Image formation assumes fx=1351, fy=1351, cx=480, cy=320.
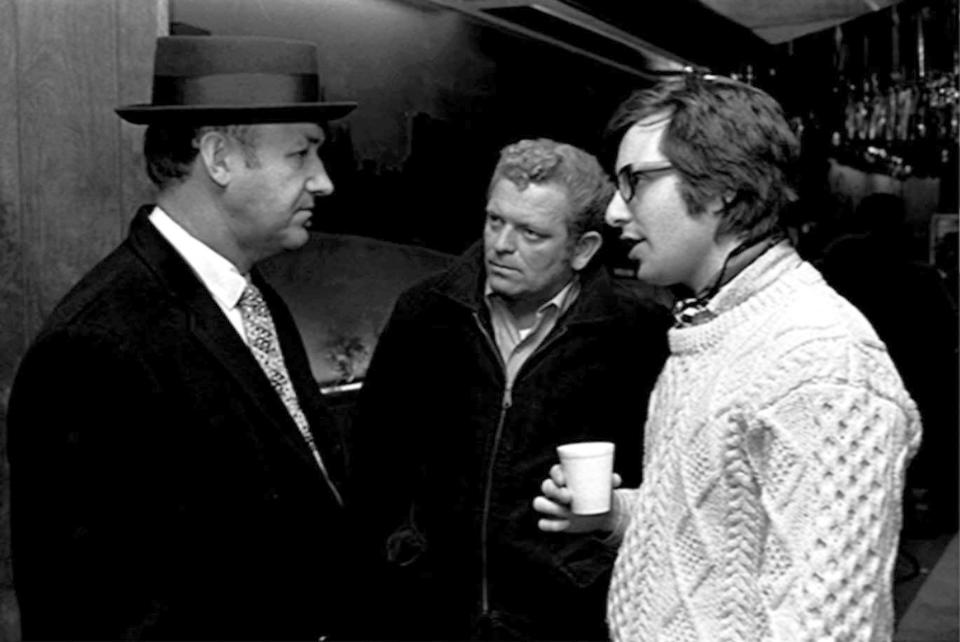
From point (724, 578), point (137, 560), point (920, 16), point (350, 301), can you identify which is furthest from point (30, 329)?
point (920, 16)

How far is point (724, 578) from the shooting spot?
183 cm

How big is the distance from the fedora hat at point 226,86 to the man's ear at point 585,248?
78 centimetres

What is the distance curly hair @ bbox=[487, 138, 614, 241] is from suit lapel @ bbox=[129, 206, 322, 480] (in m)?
0.98

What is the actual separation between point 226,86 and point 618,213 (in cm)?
79

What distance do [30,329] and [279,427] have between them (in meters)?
0.84

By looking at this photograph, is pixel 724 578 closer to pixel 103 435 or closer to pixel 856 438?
pixel 856 438

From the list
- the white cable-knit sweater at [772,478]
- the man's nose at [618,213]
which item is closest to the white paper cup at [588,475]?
the white cable-knit sweater at [772,478]

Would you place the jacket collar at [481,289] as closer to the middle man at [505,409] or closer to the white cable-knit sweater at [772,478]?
the middle man at [505,409]

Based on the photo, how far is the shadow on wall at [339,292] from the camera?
3.80 metres

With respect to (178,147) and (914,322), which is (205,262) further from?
(914,322)

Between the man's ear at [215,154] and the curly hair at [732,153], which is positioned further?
the man's ear at [215,154]

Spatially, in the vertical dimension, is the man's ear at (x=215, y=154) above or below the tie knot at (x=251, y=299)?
above

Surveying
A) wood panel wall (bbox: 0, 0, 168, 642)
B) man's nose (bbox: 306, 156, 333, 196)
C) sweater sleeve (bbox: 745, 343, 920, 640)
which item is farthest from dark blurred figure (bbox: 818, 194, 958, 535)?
sweater sleeve (bbox: 745, 343, 920, 640)

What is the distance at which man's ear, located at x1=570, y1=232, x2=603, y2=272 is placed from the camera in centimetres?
309
